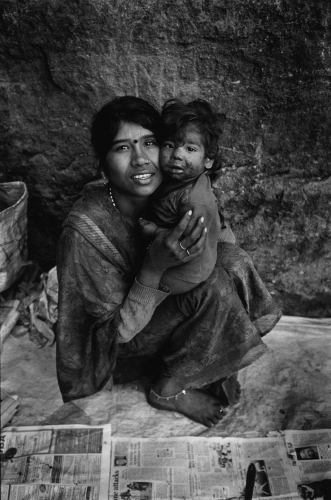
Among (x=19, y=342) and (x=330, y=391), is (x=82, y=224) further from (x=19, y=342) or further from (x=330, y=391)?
(x=330, y=391)

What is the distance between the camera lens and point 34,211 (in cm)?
261

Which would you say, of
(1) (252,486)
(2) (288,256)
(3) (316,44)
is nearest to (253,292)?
(2) (288,256)

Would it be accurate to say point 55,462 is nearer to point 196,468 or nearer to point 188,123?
point 196,468

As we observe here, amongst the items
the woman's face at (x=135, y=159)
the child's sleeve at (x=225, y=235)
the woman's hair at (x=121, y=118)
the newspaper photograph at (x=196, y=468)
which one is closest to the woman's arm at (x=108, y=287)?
→ the woman's face at (x=135, y=159)

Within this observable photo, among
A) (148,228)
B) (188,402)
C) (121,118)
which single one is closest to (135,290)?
(148,228)

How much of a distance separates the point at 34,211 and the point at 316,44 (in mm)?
1546

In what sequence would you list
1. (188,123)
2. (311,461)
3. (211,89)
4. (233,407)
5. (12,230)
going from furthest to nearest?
(12,230), (233,407), (211,89), (311,461), (188,123)

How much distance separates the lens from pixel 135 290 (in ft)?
5.50

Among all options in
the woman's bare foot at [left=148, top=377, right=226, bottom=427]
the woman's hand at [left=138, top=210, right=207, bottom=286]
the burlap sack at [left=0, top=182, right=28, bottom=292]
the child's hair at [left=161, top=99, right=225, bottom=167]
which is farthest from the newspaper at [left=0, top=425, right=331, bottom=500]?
the child's hair at [left=161, top=99, right=225, bottom=167]

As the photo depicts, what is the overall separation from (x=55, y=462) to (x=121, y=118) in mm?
1376

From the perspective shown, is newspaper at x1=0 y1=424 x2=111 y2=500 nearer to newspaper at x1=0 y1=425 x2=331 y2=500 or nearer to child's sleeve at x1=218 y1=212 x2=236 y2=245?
newspaper at x1=0 y1=425 x2=331 y2=500

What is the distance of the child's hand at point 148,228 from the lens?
1672 millimetres

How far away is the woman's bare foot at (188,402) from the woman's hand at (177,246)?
739 mm

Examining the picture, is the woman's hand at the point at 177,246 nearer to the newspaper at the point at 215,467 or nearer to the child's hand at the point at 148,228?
the child's hand at the point at 148,228
